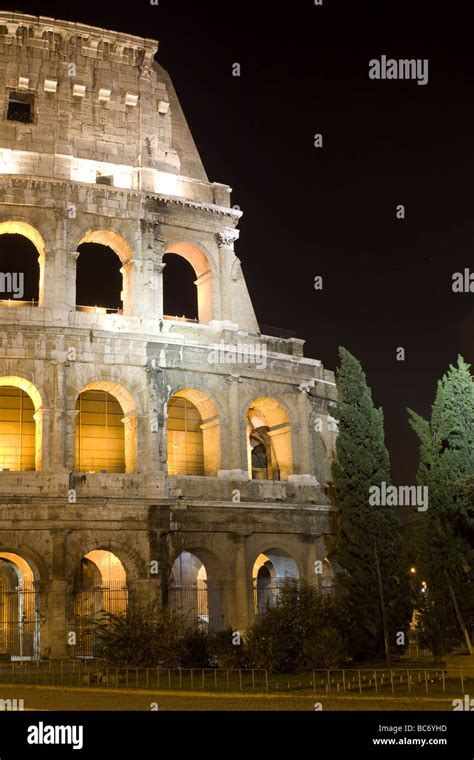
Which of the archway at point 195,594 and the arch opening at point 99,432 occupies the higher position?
the arch opening at point 99,432

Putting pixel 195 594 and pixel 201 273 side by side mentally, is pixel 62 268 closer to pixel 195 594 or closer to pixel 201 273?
pixel 201 273

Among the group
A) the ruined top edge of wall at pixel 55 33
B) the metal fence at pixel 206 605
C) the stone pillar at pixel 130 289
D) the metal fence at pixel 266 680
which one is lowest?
the metal fence at pixel 266 680

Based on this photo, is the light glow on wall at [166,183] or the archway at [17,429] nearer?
the archway at [17,429]

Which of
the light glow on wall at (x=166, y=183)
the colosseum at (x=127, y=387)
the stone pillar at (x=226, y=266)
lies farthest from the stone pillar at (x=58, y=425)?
the light glow on wall at (x=166, y=183)

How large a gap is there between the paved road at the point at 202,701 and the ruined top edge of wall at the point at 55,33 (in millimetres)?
22947

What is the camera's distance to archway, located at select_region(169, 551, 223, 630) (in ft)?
95.5

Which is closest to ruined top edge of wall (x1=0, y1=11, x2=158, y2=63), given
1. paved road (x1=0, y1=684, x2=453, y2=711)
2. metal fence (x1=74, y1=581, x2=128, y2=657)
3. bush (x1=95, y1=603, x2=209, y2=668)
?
metal fence (x1=74, y1=581, x2=128, y2=657)

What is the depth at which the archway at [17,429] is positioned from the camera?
97.8 feet

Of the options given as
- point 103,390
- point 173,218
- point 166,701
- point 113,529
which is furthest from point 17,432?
point 166,701

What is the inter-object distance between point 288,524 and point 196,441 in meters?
4.55

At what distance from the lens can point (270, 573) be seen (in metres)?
35.0

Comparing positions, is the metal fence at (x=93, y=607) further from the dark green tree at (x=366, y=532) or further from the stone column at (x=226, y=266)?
the stone column at (x=226, y=266)

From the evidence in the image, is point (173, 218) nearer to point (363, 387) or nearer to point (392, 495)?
point (363, 387)

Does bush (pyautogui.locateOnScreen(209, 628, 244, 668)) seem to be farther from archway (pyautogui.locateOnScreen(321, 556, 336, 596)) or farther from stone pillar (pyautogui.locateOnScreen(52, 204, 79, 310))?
stone pillar (pyautogui.locateOnScreen(52, 204, 79, 310))
